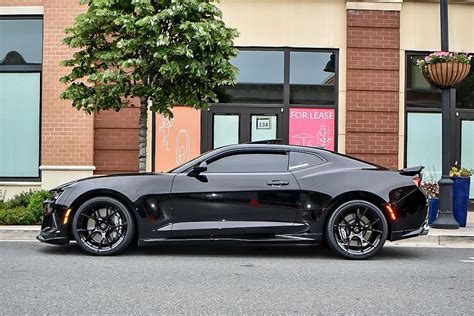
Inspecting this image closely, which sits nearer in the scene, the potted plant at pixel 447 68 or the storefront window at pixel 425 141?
the potted plant at pixel 447 68

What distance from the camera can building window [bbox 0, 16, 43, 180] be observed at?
45.3 feet

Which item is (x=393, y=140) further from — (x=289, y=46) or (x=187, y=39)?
(x=187, y=39)

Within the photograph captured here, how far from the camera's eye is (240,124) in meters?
13.7

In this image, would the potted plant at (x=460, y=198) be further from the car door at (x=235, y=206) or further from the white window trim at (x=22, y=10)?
the white window trim at (x=22, y=10)

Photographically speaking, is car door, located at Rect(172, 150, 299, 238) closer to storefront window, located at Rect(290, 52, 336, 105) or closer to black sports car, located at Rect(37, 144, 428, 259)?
black sports car, located at Rect(37, 144, 428, 259)

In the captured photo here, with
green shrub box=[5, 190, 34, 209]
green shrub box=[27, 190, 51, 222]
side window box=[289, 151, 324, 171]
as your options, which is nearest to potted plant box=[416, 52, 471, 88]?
side window box=[289, 151, 324, 171]

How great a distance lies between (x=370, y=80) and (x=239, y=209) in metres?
7.27

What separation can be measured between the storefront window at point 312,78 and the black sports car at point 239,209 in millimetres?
6335

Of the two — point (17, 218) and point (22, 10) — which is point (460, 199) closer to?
point (17, 218)

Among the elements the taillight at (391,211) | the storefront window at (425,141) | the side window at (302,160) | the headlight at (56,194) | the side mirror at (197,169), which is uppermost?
the storefront window at (425,141)

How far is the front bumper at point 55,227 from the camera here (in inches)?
297

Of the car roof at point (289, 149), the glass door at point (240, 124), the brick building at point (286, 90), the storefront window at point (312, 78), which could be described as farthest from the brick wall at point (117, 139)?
the car roof at point (289, 149)

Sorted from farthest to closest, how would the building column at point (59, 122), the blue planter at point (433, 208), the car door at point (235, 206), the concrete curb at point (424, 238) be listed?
the building column at point (59, 122), the blue planter at point (433, 208), the concrete curb at point (424, 238), the car door at point (235, 206)

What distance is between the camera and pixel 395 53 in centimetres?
1370
